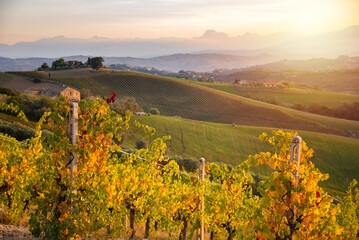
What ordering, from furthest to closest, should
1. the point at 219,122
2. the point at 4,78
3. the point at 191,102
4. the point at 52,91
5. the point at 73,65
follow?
the point at 73,65 < the point at 191,102 < the point at 4,78 < the point at 52,91 < the point at 219,122

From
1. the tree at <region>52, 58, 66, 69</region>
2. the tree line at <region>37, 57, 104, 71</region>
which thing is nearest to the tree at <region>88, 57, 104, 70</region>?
the tree line at <region>37, 57, 104, 71</region>

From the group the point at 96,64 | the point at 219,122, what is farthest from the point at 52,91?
the point at 219,122

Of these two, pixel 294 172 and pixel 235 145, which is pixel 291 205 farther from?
pixel 235 145

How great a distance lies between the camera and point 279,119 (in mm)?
62781

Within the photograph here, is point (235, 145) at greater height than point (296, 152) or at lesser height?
lesser

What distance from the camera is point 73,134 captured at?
5273 millimetres

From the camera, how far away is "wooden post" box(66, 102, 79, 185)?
520 cm

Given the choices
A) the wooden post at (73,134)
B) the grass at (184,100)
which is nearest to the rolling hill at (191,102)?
the grass at (184,100)

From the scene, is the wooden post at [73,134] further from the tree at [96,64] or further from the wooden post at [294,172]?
the tree at [96,64]

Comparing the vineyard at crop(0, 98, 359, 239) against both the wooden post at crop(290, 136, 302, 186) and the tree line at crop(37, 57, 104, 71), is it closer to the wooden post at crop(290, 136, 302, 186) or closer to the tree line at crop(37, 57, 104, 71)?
the wooden post at crop(290, 136, 302, 186)

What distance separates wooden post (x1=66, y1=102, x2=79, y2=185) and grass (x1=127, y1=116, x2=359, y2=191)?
101 ft

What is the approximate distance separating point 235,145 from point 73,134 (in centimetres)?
3788

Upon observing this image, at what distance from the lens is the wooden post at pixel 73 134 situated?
520cm

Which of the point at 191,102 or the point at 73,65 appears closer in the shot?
the point at 191,102
